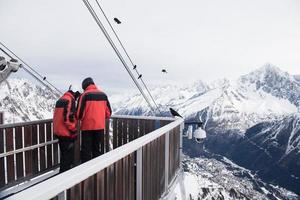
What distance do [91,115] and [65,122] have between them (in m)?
0.63

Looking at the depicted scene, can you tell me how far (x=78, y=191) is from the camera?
293cm

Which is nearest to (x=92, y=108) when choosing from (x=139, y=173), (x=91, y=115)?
(x=91, y=115)

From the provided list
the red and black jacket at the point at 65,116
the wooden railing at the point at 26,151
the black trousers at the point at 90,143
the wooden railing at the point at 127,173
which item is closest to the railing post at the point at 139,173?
the wooden railing at the point at 127,173

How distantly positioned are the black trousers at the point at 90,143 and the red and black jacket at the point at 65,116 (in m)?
0.31

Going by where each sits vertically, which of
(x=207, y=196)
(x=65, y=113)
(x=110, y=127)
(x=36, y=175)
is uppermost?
(x=65, y=113)

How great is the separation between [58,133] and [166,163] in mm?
2580

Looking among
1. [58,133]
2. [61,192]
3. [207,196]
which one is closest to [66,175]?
[61,192]

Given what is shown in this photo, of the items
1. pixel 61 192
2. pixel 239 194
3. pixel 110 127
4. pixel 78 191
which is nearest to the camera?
pixel 61 192

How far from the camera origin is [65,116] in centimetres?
671

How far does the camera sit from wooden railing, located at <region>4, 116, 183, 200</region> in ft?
8.68

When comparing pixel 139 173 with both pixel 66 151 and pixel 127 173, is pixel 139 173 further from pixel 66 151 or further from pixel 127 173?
pixel 66 151

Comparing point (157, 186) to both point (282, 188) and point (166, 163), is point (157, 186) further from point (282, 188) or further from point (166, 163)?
point (282, 188)

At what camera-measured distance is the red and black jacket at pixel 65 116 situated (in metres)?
6.70

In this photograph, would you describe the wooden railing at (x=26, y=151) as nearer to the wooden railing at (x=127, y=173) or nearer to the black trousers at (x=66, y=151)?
the black trousers at (x=66, y=151)
